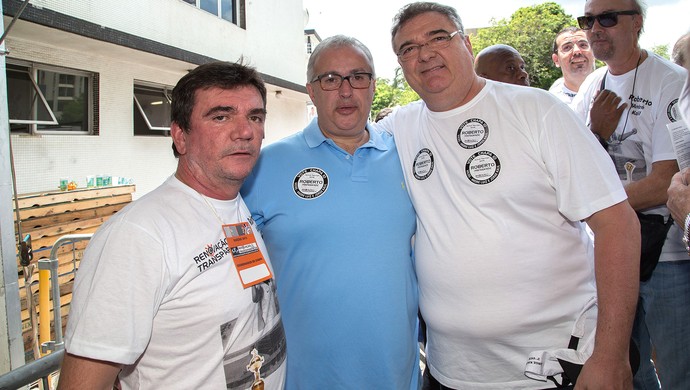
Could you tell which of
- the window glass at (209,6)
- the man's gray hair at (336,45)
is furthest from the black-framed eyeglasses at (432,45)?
the window glass at (209,6)

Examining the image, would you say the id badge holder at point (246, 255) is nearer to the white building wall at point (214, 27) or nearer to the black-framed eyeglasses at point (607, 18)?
the black-framed eyeglasses at point (607, 18)

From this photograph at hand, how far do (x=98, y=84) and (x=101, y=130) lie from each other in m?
0.89

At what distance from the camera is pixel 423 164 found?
229cm


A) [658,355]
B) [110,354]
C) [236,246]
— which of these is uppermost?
[236,246]

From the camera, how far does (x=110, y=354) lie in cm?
144

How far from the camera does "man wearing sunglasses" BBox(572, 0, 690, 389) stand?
8.82 ft

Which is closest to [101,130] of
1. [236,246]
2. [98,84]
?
[98,84]

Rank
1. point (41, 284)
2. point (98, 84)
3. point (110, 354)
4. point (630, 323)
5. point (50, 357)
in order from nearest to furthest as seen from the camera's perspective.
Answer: point (110, 354)
point (630, 323)
point (50, 357)
point (41, 284)
point (98, 84)

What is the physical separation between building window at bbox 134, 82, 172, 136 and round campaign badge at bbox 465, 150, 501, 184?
9.05 metres

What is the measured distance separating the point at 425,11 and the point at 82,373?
2238 mm

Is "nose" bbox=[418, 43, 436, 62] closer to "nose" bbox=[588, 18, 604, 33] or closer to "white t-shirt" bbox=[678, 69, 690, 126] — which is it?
"white t-shirt" bbox=[678, 69, 690, 126]

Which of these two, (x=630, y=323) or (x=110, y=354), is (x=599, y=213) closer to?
(x=630, y=323)

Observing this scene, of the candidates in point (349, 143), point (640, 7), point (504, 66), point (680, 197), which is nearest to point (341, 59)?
point (349, 143)

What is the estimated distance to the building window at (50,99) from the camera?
7070 mm
